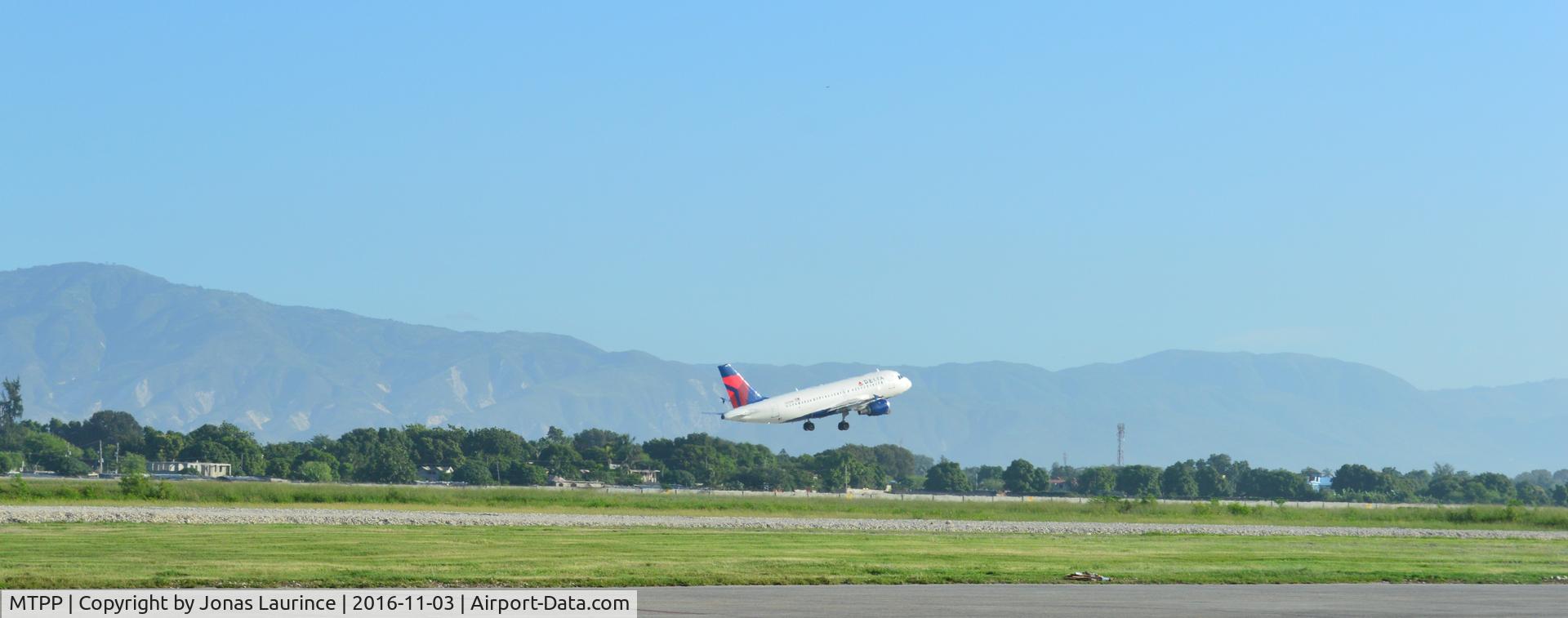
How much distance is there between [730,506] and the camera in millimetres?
110125

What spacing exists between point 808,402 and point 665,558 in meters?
71.4

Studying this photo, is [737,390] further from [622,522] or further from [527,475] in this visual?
[527,475]

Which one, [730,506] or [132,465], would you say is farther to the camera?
[132,465]

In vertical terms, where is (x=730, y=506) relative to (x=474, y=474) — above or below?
below

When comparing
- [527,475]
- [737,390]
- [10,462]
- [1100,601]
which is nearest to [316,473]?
[527,475]

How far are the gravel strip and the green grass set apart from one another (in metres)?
5.50

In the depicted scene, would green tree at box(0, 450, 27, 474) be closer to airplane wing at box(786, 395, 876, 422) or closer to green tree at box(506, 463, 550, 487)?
green tree at box(506, 463, 550, 487)

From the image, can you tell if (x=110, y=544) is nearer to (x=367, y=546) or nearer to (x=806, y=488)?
(x=367, y=546)

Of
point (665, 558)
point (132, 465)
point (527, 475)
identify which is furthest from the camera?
point (132, 465)

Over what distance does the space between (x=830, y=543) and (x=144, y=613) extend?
3285 centimetres

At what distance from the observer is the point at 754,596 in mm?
37156

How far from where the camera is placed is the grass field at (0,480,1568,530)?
100750 mm

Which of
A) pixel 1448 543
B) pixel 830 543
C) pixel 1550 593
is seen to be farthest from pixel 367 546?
pixel 1448 543

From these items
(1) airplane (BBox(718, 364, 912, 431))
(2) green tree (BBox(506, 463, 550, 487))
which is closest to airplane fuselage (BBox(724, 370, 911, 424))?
(1) airplane (BBox(718, 364, 912, 431))
